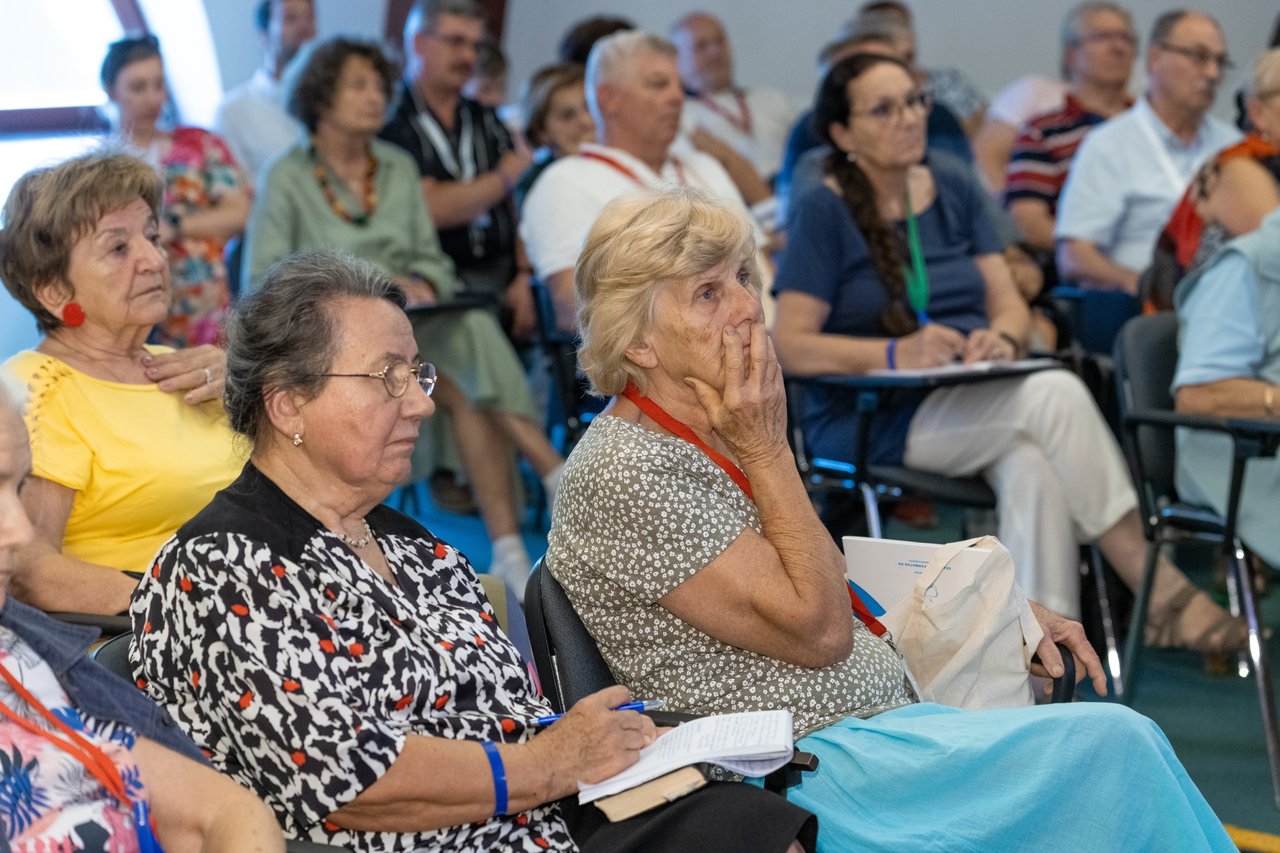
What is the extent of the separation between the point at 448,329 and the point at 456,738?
2.90 metres

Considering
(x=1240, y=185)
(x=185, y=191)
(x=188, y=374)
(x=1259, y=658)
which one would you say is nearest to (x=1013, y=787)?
(x=1259, y=658)

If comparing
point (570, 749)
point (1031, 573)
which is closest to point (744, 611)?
point (570, 749)

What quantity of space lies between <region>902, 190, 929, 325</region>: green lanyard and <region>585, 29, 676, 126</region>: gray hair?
0.98m

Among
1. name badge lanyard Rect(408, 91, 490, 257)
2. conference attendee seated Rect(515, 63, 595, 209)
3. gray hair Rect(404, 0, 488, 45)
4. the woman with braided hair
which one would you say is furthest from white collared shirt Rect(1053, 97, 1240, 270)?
gray hair Rect(404, 0, 488, 45)

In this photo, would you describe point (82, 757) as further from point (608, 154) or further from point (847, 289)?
point (608, 154)

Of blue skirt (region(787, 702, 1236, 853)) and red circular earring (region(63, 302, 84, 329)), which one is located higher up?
red circular earring (region(63, 302, 84, 329))

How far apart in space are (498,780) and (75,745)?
446 millimetres

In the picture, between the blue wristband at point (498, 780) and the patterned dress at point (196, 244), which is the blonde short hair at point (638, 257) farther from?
the patterned dress at point (196, 244)

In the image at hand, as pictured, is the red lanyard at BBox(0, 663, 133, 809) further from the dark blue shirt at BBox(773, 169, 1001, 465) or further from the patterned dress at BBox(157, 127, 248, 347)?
the patterned dress at BBox(157, 127, 248, 347)

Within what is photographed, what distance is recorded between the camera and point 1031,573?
10.8 ft

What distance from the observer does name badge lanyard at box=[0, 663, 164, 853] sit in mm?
1429

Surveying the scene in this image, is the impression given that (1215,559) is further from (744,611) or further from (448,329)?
(744,611)

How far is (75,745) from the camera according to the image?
144 centimetres

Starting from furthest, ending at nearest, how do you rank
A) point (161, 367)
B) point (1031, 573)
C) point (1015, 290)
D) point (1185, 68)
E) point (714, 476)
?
point (1185, 68) < point (1015, 290) < point (1031, 573) < point (161, 367) < point (714, 476)
